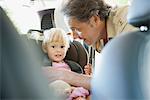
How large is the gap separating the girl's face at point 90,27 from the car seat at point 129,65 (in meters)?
0.74

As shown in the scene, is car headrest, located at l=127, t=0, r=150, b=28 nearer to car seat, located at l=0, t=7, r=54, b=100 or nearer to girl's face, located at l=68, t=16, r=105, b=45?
car seat, located at l=0, t=7, r=54, b=100

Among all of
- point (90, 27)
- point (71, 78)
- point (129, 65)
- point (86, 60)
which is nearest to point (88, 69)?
point (86, 60)

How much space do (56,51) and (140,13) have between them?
4.03 feet

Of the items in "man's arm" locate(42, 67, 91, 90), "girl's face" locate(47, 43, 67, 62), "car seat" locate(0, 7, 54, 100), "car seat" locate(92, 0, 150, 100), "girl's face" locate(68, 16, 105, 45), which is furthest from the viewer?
"girl's face" locate(47, 43, 67, 62)

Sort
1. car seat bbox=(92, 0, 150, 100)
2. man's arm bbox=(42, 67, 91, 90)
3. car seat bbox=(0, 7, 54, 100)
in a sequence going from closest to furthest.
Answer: car seat bbox=(0, 7, 54, 100), car seat bbox=(92, 0, 150, 100), man's arm bbox=(42, 67, 91, 90)

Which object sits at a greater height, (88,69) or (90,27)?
(90,27)

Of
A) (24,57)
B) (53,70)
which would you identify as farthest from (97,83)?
(53,70)

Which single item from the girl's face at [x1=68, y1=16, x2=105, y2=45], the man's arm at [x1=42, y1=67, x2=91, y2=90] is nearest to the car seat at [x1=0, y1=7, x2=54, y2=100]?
the girl's face at [x1=68, y1=16, x2=105, y2=45]

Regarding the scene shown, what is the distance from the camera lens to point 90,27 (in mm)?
1761

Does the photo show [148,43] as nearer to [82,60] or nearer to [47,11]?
[82,60]

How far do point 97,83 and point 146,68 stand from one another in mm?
183

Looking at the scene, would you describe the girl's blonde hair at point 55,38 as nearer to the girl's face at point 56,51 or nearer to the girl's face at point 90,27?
the girl's face at point 56,51

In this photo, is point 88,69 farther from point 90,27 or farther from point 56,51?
point 90,27

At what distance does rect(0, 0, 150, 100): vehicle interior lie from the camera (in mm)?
396
